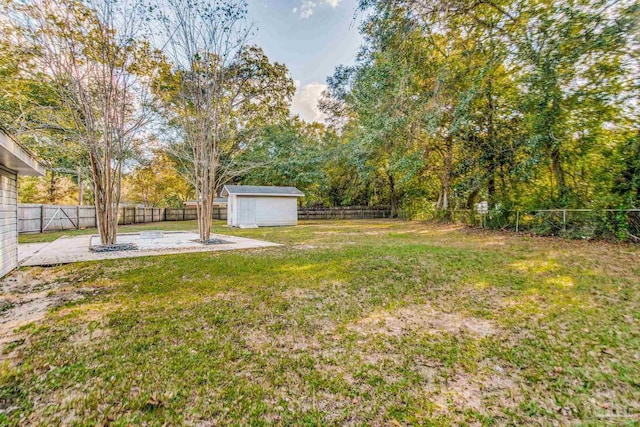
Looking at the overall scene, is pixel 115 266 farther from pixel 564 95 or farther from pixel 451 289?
pixel 564 95

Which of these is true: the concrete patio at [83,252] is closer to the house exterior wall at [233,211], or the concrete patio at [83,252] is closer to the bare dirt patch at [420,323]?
the bare dirt patch at [420,323]

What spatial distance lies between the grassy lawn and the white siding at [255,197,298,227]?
11021 millimetres

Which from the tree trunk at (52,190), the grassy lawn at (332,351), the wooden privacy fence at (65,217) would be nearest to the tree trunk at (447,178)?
the grassy lawn at (332,351)

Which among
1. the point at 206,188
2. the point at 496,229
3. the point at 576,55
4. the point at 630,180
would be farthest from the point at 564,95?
the point at 206,188

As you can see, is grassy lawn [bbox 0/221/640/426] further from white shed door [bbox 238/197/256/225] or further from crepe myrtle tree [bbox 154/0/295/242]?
white shed door [bbox 238/197/256/225]

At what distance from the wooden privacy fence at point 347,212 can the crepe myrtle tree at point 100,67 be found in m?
14.9

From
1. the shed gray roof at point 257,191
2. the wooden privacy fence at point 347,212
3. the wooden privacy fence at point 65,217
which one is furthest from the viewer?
the wooden privacy fence at point 347,212

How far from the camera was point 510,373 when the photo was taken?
7.16ft

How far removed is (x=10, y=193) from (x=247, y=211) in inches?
415

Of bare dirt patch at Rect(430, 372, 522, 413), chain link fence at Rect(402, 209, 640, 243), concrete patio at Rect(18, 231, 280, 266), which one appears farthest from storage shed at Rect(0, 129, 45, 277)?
chain link fence at Rect(402, 209, 640, 243)

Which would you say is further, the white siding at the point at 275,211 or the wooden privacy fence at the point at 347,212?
the wooden privacy fence at the point at 347,212

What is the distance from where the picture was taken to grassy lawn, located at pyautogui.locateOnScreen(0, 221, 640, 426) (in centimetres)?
179

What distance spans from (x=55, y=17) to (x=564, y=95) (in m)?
13.5

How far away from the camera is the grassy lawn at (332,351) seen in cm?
179
